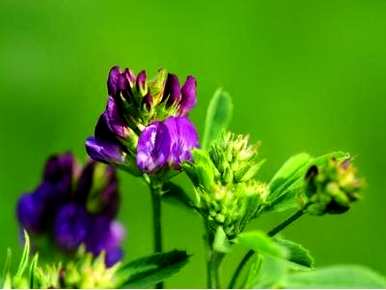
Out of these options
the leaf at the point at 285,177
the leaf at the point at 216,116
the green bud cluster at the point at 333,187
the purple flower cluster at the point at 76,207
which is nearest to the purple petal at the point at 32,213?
the purple flower cluster at the point at 76,207

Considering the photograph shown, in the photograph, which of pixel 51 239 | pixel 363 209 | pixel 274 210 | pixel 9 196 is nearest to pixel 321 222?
pixel 363 209

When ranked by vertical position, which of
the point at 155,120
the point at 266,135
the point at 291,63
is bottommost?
the point at 155,120

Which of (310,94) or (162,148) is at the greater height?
(310,94)

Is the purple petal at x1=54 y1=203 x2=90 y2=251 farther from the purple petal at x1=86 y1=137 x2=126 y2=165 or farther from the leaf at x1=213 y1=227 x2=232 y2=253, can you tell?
the leaf at x1=213 y1=227 x2=232 y2=253

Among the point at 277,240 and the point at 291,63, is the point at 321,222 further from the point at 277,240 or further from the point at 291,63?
the point at 277,240

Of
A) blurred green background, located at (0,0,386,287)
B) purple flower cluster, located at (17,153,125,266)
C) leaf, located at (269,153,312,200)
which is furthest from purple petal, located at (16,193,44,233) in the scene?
blurred green background, located at (0,0,386,287)

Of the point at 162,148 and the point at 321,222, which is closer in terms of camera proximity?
the point at 162,148

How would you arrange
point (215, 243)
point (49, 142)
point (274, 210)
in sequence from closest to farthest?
point (215, 243) < point (274, 210) < point (49, 142)

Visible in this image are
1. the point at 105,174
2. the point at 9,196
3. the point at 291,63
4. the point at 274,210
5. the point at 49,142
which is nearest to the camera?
the point at 274,210
